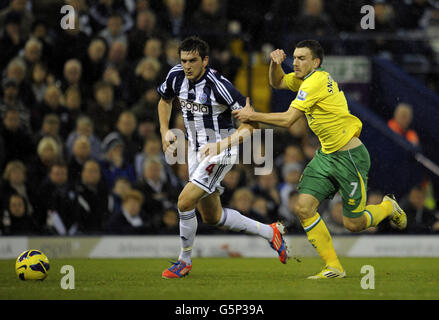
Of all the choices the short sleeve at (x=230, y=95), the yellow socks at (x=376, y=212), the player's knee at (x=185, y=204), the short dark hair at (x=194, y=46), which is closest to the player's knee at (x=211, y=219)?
the player's knee at (x=185, y=204)

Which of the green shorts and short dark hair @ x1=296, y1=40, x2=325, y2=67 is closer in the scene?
short dark hair @ x1=296, y1=40, x2=325, y2=67

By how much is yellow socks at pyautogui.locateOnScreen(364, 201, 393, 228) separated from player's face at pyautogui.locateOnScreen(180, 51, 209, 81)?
2.47 m

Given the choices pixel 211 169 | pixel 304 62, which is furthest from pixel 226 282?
pixel 304 62

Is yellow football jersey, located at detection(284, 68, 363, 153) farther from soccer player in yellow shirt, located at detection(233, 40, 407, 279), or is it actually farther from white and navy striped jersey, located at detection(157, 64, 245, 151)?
white and navy striped jersey, located at detection(157, 64, 245, 151)

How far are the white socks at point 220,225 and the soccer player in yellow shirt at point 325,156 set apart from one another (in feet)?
2.66

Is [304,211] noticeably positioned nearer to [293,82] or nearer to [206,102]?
[293,82]

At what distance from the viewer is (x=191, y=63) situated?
877 cm

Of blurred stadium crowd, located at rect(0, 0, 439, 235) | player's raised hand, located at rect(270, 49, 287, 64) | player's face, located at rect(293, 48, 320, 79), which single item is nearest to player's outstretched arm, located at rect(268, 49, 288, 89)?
player's raised hand, located at rect(270, 49, 287, 64)

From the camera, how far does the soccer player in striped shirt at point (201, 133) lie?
28.9 feet

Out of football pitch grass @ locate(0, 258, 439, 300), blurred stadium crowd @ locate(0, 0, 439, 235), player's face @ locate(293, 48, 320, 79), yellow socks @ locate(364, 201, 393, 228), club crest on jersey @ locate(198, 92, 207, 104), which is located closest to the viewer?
football pitch grass @ locate(0, 258, 439, 300)

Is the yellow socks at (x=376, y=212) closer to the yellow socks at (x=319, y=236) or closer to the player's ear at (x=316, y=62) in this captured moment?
the yellow socks at (x=319, y=236)

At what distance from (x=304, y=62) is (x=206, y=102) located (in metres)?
1.16

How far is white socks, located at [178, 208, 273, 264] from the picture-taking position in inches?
355

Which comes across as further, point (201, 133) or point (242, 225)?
point (242, 225)
